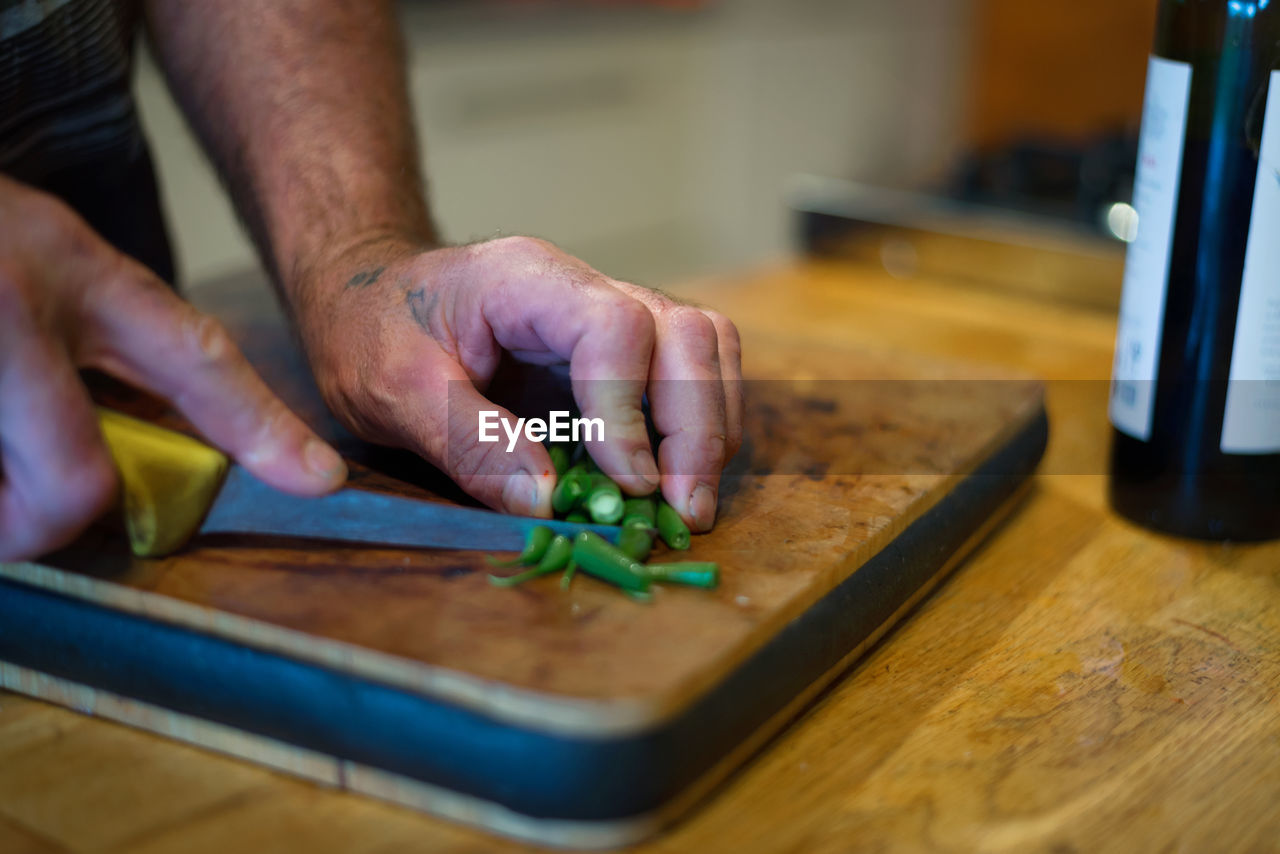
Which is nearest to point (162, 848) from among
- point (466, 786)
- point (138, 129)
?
point (466, 786)

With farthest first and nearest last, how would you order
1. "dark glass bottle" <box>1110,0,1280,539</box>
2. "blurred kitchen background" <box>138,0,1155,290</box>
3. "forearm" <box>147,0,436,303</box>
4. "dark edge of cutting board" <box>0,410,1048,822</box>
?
"blurred kitchen background" <box>138,0,1155,290</box> → "forearm" <box>147,0,436,303</box> → "dark glass bottle" <box>1110,0,1280,539</box> → "dark edge of cutting board" <box>0,410,1048,822</box>

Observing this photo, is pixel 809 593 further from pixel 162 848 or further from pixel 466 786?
pixel 162 848

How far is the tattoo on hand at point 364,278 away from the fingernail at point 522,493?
23 centimetres

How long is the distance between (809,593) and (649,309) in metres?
0.22

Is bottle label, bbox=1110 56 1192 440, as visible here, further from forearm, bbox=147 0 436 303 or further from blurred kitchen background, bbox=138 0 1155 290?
blurred kitchen background, bbox=138 0 1155 290

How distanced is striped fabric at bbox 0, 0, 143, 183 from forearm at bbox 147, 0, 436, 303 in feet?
0.21

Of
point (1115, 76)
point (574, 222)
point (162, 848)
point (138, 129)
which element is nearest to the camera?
point (162, 848)

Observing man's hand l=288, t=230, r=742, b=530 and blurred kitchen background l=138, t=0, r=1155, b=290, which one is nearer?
man's hand l=288, t=230, r=742, b=530

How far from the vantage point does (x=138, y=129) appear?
1.15m

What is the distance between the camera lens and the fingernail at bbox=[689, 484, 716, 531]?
0.73 meters

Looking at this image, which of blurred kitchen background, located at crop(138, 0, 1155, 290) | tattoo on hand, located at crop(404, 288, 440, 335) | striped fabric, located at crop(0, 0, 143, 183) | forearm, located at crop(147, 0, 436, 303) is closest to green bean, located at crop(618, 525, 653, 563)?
tattoo on hand, located at crop(404, 288, 440, 335)

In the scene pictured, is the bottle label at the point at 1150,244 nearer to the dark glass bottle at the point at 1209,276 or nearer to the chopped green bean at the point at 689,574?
the dark glass bottle at the point at 1209,276

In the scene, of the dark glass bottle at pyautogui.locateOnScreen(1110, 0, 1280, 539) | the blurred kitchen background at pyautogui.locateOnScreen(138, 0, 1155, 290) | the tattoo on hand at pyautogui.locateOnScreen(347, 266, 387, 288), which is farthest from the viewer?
the blurred kitchen background at pyautogui.locateOnScreen(138, 0, 1155, 290)

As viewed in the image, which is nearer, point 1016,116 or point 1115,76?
point 1115,76
